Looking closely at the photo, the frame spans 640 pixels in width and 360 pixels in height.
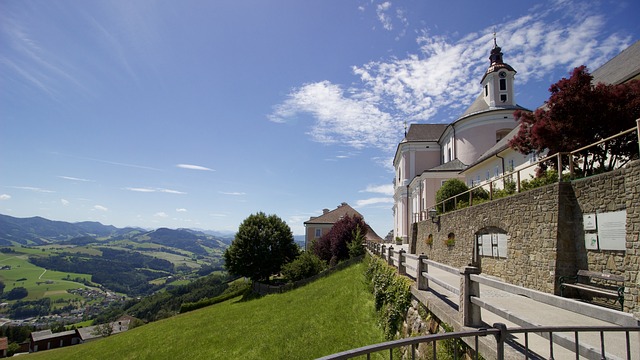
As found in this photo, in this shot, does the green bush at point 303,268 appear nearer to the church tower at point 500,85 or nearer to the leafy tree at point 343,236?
the leafy tree at point 343,236

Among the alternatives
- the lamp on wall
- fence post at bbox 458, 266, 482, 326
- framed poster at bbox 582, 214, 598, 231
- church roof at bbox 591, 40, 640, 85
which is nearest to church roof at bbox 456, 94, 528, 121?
church roof at bbox 591, 40, 640, 85

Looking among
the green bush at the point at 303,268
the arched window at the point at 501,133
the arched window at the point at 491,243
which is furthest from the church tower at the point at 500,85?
the arched window at the point at 491,243

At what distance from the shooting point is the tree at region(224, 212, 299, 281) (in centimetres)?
3903

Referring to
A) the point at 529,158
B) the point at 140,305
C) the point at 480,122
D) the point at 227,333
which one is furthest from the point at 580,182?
the point at 140,305

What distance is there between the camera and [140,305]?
109125 mm

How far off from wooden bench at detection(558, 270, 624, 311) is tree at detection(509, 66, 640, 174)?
3.75 metres

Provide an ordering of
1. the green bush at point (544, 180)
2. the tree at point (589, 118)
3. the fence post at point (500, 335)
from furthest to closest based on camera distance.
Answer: the green bush at point (544, 180) → the tree at point (589, 118) → the fence post at point (500, 335)

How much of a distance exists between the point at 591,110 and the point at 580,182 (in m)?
4.35

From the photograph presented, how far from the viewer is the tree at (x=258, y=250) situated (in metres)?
39.0

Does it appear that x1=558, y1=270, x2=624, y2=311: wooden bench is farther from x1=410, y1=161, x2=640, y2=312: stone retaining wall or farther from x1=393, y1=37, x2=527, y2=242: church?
x1=393, y1=37, x2=527, y2=242: church

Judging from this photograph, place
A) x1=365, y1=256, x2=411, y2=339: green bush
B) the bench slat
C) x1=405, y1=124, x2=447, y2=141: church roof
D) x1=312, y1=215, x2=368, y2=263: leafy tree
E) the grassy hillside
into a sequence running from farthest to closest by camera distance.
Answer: x1=405, y1=124, x2=447, y2=141: church roof < x1=312, y1=215, x2=368, y2=263: leafy tree < the grassy hillside < x1=365, y1=256, x2=411, y2=339: green bush < the bench slat

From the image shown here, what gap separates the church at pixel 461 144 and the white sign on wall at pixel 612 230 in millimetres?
20346

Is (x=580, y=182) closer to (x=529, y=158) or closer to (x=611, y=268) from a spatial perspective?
(x=611, y=268)

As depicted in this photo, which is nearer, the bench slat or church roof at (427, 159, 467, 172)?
the bench slat
